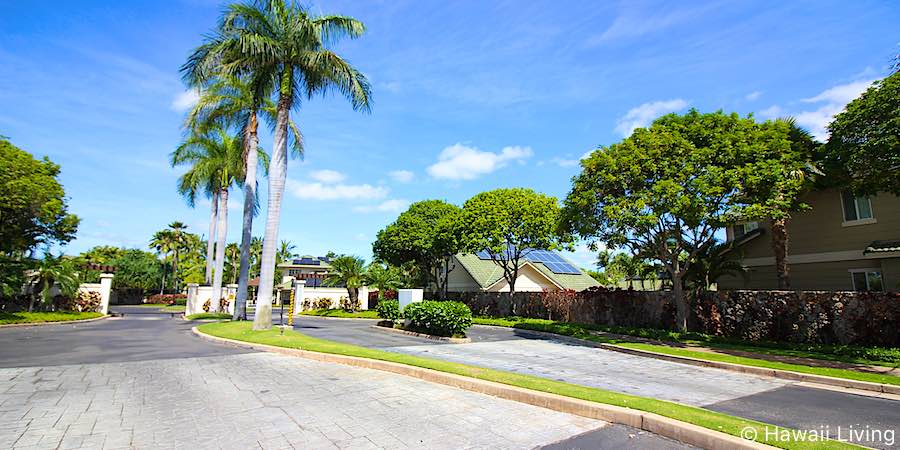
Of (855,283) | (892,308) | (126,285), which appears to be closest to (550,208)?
(855,283)

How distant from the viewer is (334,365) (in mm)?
11078

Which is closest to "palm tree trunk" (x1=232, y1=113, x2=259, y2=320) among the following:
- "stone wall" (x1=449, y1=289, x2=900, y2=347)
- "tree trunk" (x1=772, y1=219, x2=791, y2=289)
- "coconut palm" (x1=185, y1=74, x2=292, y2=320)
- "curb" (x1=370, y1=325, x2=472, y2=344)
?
"coconut palm" (x1=185, y1=74, x2=292, y2=320)

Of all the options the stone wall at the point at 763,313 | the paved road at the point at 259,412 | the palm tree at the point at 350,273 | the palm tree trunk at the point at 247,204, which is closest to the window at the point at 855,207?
the stone wall at the point at 763,313

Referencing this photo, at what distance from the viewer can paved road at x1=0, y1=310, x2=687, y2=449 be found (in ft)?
17.5

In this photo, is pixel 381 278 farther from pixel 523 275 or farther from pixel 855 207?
pixel 855 207

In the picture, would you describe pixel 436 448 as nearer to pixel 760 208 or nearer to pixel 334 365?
pixel 334 365

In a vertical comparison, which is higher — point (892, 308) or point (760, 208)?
point (760, 208)

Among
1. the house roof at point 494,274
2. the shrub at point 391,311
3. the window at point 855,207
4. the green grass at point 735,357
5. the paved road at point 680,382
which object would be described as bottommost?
the paved road at point 680,382

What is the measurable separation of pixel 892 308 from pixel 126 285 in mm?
74802

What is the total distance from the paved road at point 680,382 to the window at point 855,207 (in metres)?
12.3

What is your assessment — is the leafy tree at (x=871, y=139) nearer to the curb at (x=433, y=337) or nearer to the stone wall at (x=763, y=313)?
the stone wall at (x=763, y=313)

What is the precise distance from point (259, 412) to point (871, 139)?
55.1 ft

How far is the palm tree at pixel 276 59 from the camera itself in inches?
695

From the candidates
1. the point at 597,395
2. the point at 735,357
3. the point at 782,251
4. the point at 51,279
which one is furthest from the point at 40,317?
the point at 782,251
